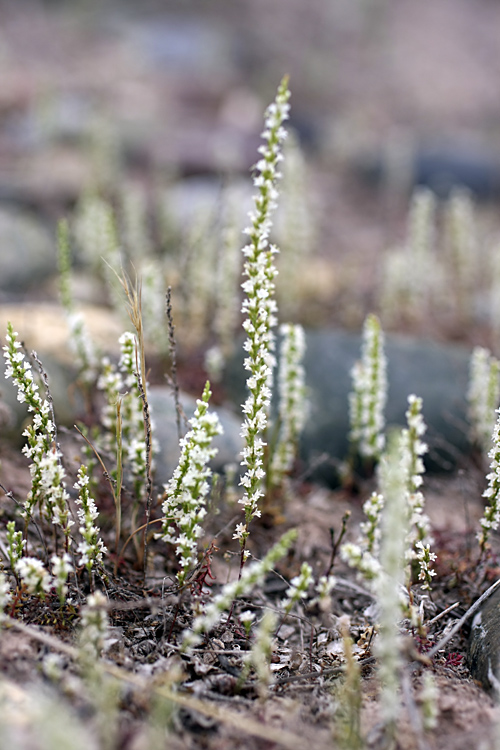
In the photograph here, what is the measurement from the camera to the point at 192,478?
2.49 meters

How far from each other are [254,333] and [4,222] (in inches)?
234

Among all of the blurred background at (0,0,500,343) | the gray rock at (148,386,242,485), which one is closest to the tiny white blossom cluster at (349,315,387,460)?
the gray rock at (148,386,242,485)

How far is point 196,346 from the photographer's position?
6008 mm

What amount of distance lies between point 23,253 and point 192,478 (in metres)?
5.67

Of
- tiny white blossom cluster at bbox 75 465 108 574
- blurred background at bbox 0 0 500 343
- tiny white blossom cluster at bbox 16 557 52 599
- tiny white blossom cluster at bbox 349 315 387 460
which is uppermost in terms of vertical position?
blurred background at bbox 0 0 500 343

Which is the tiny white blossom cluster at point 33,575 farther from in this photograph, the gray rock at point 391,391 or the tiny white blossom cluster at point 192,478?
the gray rock at point 391,391

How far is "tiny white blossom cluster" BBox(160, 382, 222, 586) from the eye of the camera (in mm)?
2436

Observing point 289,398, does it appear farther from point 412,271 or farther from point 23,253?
point 23,253

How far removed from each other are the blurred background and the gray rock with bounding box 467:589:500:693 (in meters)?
3.95

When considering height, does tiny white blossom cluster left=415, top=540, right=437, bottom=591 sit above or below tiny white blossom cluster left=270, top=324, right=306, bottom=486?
below

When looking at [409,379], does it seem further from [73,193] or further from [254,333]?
[73,193]

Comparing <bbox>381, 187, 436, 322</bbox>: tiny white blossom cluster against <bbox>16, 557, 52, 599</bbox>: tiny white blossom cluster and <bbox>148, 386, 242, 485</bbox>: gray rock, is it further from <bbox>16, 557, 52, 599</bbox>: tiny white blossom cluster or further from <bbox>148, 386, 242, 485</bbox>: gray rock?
<bbox>16, 557, 52, 599</bbox>: tiny white blossom cluster

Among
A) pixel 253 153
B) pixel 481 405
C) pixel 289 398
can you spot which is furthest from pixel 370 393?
pixel 253 153

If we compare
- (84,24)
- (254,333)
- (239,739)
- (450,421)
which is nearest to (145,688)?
(239,739)
